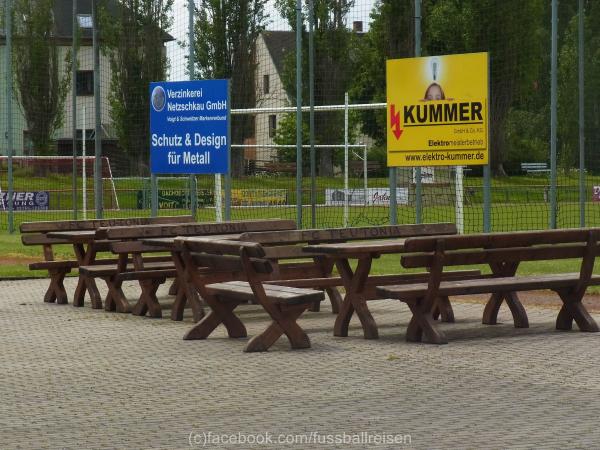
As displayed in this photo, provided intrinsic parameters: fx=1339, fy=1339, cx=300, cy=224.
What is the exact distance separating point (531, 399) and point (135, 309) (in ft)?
20.3

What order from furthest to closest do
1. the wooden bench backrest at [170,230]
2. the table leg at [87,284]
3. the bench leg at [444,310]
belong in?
the table leg at [87,284] → the wooden bench backrest at [170,230] → the bench leg at [444,310]

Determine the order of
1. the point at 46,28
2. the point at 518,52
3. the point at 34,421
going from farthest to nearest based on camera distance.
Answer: the point at 46,28 → the point at 518,52 → the point at 34,421

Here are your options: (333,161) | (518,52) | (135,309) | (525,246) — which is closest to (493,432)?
(525,246)

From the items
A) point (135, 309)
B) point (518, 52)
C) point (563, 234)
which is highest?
point (518, 52)

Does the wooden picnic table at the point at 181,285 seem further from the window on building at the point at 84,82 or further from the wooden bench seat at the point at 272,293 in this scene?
the window on building at the point at 84,82

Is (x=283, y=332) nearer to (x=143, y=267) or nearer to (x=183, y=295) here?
(x=183, y=295)

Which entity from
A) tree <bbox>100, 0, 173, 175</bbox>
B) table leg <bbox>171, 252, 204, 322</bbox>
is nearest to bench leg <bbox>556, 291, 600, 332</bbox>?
table leg <bbox>171, 252, 204, 322</bbox>

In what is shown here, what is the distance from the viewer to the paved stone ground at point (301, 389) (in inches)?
277

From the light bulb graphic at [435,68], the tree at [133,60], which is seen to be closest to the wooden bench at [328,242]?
the light bulb graphic at [435,68]

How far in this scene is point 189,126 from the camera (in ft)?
63.3

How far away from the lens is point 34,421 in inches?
297

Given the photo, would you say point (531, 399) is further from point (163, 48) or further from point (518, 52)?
point (163, 48)

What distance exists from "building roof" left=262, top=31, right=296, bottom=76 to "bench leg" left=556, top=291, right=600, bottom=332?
1473 cm

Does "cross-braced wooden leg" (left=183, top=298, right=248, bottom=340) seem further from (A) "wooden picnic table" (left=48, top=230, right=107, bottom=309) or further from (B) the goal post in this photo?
(B) the goal post
